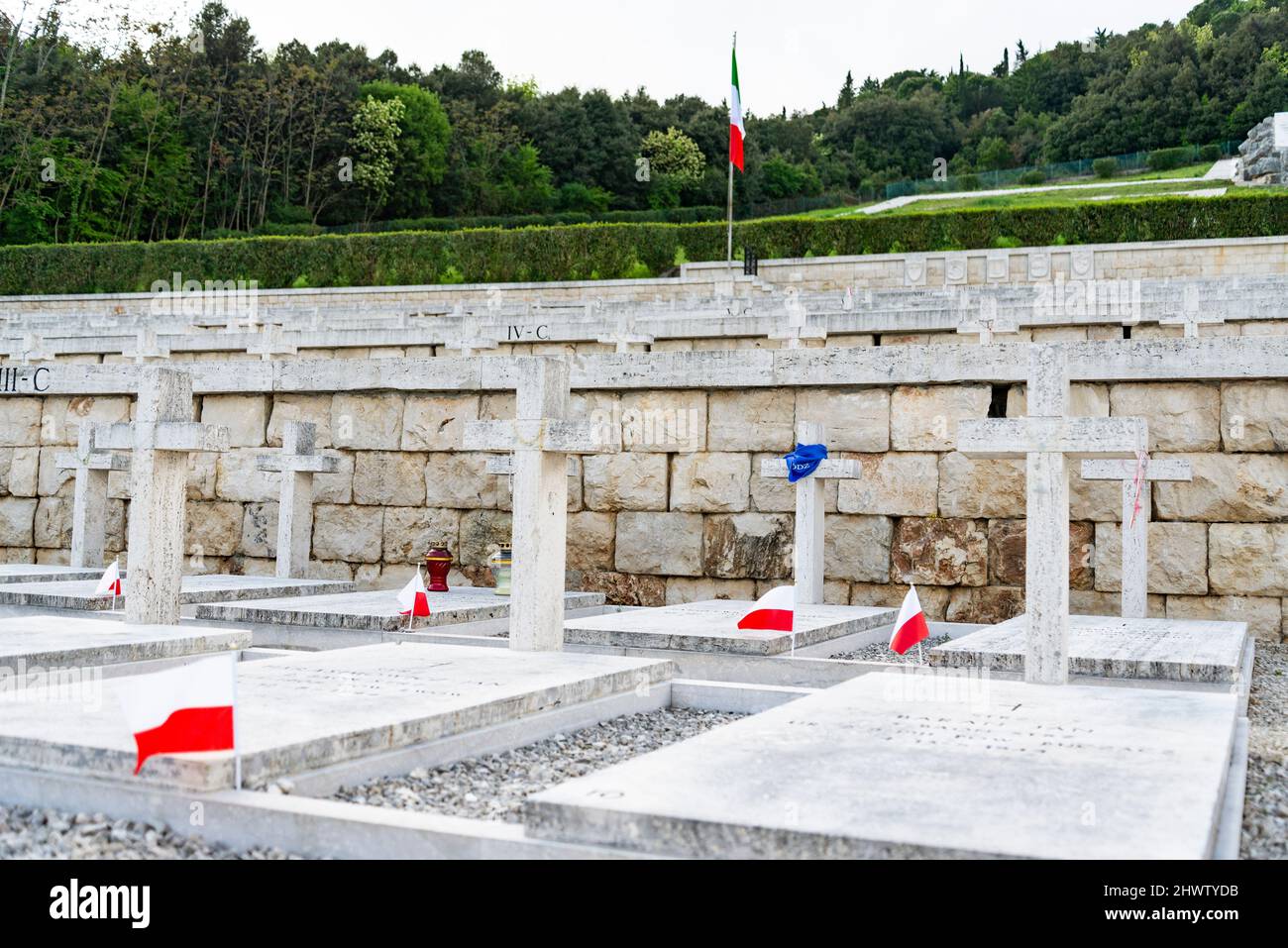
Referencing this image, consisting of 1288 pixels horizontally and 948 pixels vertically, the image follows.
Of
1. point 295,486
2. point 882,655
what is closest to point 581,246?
point 295,486

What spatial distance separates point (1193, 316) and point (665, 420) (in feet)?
16.2

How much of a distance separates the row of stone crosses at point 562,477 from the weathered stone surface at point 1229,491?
451 millimetres

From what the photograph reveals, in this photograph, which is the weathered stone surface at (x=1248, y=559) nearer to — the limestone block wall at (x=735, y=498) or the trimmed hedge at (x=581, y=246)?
the limestone block wall at (x=735, y=498)

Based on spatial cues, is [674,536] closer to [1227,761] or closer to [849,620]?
[849,620]

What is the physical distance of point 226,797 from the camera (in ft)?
12.0

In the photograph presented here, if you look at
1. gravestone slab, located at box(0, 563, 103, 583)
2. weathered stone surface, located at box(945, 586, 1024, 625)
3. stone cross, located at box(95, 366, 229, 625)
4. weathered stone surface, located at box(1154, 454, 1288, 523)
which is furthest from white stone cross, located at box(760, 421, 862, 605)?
gravestone slab, located at box(0, 563, 103, 583)

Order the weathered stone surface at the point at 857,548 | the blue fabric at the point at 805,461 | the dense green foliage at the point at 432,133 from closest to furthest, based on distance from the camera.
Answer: the blue fabric at the point at 805,461, the weathered stone surface at the point at 857,548, the dense green foliage at the point at 432,133

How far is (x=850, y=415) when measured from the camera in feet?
32.7

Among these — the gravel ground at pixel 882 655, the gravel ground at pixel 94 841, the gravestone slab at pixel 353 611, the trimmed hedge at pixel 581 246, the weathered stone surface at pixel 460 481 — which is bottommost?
the gravel ground at pixel 94 841

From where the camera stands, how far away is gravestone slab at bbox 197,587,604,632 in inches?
312

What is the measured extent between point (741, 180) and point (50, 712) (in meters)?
47.0

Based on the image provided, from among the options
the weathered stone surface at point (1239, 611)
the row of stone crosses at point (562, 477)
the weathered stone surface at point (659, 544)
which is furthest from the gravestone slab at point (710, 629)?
the weathered stone surface at point (1239, 611)

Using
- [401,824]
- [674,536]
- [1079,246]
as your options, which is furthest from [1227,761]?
[1079,246]

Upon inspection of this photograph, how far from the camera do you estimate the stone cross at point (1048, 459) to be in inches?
226
